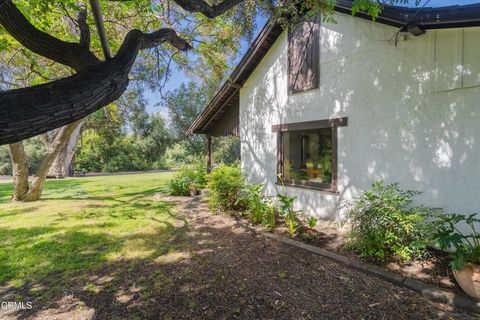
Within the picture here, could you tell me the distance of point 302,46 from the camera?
20.3 ft

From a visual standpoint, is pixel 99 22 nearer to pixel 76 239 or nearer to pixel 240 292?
pixel 240 292

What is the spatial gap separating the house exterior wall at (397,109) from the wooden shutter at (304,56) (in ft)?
0.52

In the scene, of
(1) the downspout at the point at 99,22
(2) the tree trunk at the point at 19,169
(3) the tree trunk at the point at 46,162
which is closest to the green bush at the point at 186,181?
(3) the tree trunk at the point at 46,162

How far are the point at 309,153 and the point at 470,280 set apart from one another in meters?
3.91

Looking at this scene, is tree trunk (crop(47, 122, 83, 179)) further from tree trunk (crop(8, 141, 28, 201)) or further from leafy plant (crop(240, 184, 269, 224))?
leafy plant (crop(240, 184, 269, 224))

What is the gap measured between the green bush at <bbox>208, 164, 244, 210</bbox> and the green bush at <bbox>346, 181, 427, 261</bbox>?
3.29 m

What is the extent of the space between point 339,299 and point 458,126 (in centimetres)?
329

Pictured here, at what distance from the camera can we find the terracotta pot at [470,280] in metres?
2.88

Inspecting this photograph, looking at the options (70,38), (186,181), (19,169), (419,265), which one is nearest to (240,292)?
(419,265)

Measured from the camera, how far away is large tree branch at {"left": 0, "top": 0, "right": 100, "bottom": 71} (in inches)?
87.0

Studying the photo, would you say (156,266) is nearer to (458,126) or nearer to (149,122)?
(458,126)

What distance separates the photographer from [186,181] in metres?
10.1

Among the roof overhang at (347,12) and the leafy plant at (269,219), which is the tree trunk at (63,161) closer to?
the roof overhang at (347,12)

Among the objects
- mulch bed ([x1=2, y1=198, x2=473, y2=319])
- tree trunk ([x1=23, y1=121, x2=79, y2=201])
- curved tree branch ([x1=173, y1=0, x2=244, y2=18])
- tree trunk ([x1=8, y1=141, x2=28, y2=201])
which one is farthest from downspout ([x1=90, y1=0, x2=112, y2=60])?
tree trunk ([x1=8, y1=141, x2=28, y2=201])
